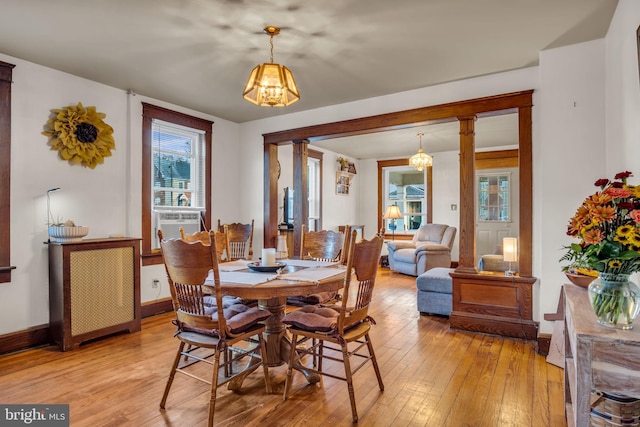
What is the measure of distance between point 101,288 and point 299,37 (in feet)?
9.35

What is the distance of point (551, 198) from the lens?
3031 millimetres

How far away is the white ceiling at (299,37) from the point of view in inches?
92.4

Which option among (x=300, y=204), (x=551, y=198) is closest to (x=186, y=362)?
(x=300, y=204)

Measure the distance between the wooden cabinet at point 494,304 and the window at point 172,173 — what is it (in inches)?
130

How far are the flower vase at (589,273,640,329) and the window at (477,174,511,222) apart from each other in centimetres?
630

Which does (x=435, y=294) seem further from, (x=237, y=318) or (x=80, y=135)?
(x=80, y=135)

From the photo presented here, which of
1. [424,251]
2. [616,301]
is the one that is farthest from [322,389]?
[424,251]

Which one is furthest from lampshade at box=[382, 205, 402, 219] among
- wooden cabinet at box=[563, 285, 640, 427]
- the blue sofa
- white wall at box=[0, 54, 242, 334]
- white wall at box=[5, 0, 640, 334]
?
wooden cabinet at box=[563, 285, 640, 427]

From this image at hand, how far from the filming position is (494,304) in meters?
3.43

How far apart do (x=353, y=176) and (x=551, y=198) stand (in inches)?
219

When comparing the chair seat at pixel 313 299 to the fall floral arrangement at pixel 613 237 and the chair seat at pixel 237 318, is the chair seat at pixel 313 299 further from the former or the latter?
the fall floral arrangement at pixel 613 237

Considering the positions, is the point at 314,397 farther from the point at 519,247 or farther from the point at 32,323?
the point at 32,323

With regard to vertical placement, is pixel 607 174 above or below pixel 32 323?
above

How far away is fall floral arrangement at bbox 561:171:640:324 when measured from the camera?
4.43 feet
